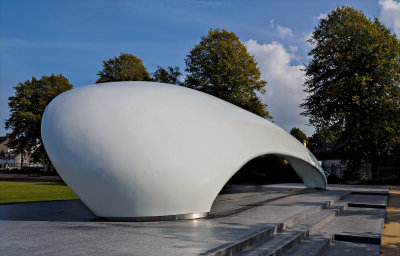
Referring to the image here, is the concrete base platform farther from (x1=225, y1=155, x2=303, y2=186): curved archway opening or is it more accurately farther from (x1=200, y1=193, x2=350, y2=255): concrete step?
(x1=225, y1=155, x2=303, y2=186): curved archway opening

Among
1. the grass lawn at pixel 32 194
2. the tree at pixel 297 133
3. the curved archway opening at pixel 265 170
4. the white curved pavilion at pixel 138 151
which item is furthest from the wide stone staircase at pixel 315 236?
the tree at pixel 297 133

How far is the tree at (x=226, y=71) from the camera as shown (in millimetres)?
28156

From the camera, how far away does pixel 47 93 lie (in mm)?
38094

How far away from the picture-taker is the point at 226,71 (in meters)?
28.5

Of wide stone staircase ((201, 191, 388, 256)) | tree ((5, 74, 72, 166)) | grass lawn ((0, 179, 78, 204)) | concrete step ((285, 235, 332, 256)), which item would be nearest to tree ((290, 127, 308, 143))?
tree ((5, 74, 72, 166))

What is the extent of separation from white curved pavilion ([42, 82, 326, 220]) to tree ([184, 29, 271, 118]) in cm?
2014

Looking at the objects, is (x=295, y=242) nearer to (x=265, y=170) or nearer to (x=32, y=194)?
(x=32, y=194)

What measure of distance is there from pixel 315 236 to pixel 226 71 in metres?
22.2

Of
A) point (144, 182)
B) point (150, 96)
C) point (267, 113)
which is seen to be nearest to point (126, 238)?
point (144, 182)

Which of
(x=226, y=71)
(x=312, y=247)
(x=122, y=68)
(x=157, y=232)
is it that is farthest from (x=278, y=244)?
(x=122, y=68)

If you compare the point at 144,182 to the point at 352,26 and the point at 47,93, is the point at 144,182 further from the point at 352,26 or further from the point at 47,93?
the point at 47,93

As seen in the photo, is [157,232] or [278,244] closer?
[278,244]

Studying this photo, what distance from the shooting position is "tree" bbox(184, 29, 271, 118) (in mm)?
28156

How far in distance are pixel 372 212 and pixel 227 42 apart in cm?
2237
